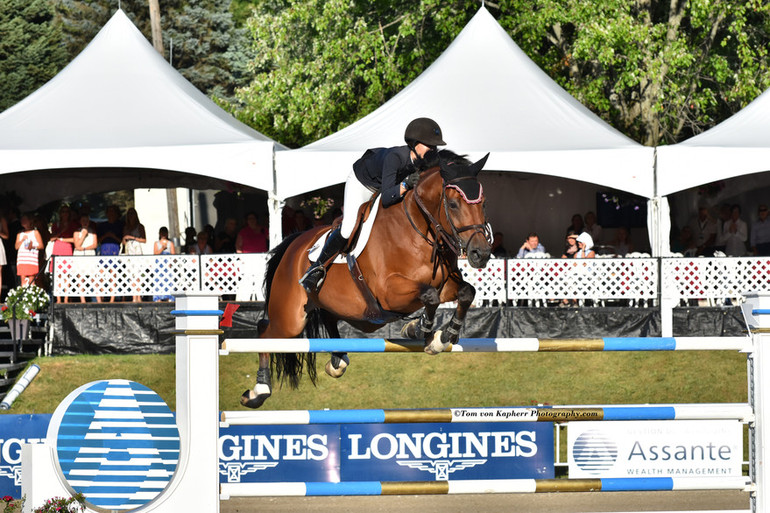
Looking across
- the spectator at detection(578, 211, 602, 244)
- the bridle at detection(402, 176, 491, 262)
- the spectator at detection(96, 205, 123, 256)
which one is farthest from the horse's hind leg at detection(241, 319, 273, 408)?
the spectator at detection(578, 211, 602, 244)

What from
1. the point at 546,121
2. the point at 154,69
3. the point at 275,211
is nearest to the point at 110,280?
the point at 275,211

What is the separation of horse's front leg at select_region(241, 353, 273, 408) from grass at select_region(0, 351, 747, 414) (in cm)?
533

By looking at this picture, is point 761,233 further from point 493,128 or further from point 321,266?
point 321,266

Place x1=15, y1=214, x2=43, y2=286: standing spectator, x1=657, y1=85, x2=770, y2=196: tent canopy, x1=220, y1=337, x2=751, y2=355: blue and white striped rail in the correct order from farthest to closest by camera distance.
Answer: x1=15, y1=214, x2=43, y2=286: standing spectator < x1=657, y1=85, x2=770, y2=196: tent canopy < x1=220, y1=337, x2=751, y2=355: blue and white striped rail

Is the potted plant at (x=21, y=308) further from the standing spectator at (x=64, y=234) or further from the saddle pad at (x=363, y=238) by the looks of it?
the saddle pad at (x=363, y=238)

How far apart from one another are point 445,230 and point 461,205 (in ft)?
0.65

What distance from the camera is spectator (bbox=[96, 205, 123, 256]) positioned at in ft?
54.0

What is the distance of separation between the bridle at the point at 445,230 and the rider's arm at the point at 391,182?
120mm

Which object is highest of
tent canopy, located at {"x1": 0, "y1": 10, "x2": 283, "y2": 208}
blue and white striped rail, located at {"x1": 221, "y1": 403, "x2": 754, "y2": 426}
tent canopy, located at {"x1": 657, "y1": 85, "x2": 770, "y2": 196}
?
tent canopy, located at {"x1": 0, "y1": 10, "x2": 283, "y2": 208}

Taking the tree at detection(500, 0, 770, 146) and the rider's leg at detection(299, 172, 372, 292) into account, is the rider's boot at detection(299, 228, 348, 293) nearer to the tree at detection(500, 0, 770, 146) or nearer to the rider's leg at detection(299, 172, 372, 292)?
the rider's leg at detection(299, 172, 372, 292)

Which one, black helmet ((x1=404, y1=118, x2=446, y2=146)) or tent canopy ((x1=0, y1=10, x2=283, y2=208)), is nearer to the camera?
black helmet ((x1=404, y1=118, x2=446, y2=146))

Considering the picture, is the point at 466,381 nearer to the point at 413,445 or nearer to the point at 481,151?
the point at 481,151

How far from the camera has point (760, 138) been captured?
15.4m

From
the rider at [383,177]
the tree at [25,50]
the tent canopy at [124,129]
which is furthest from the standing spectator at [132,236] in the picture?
the tree at [25,50]
